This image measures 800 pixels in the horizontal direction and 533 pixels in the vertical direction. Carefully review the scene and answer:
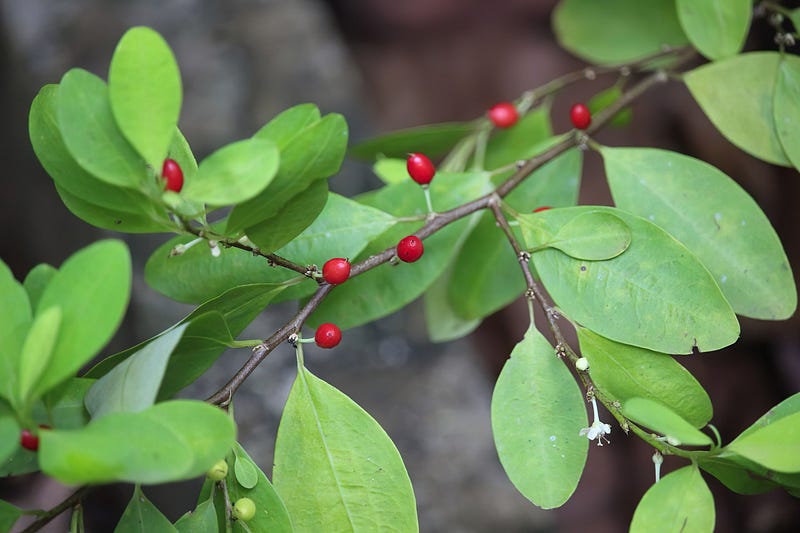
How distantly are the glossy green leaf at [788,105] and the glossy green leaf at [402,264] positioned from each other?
30cm

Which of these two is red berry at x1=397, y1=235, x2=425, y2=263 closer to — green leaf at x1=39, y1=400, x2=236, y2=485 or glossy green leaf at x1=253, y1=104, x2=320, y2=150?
glossy green leaf at x1=253, y1=104, x2=320, y2=150

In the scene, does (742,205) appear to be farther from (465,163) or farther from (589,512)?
(589,512)

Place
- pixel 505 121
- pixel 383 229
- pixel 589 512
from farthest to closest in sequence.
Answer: pixel 589 512, pixel 505 121, pixel 383 229

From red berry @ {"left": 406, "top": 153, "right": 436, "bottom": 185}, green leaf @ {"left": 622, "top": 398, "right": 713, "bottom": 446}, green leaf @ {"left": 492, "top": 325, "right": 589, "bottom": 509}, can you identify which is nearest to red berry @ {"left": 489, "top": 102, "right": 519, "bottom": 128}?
red berry @ {"left": 406, "top": 153, "right": 436, "bottom": 185}

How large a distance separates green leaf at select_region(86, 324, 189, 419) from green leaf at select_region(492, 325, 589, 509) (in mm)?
272

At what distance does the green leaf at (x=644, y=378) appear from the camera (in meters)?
0.62

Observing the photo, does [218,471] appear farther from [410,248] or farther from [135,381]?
[410,248]

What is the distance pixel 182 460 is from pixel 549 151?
1.76 feet

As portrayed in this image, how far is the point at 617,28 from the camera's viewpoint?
1.10 m

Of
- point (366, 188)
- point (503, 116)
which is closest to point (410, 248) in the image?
point (503, 116)

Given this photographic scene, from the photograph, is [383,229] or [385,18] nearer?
[383,229]

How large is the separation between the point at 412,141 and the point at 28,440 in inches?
25.2

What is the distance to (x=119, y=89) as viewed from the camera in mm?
499

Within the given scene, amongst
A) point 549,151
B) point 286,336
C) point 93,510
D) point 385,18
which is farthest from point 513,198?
point 385,18
